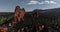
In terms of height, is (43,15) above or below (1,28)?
above

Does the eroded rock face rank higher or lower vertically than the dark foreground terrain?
higher

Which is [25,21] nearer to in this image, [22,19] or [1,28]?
[22,19]

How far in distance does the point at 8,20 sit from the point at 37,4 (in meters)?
0.66

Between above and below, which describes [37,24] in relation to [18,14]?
below

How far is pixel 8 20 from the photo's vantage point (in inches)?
118

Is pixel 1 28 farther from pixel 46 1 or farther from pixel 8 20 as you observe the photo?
pixel 46 1

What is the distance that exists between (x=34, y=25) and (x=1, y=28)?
653mm

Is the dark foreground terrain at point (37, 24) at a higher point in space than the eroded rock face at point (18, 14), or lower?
lower

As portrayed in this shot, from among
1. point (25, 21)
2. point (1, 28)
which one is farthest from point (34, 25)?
point (1, 28)

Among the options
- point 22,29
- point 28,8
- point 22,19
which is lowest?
point 22,29

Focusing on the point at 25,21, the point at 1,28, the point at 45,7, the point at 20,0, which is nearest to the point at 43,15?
the point at 45,7

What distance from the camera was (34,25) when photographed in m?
2.90

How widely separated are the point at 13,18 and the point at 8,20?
0.35 feet

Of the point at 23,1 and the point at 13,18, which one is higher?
the point at 23,1
